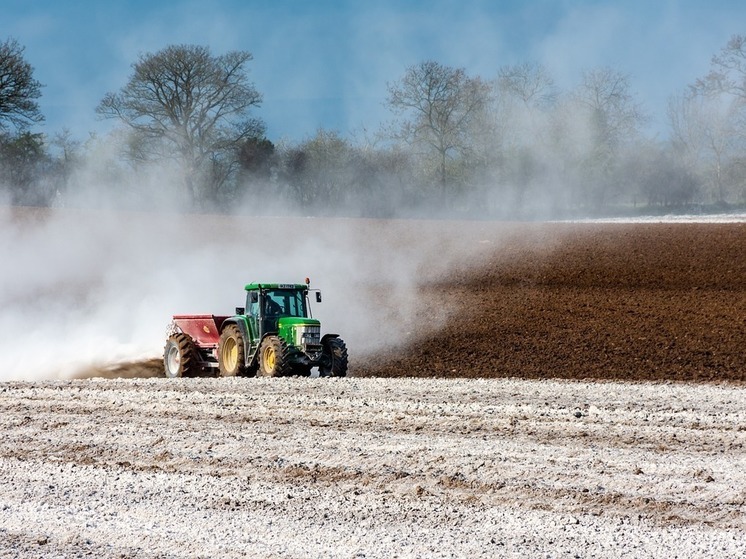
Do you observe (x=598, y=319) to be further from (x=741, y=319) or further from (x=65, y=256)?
(x=65, y=256)

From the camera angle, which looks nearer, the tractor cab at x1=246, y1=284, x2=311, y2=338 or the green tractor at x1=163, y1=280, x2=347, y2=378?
the green tractor at x1=163, y1=280, x2=347, y2=378

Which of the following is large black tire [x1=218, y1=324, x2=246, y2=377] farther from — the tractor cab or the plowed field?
the plowed field

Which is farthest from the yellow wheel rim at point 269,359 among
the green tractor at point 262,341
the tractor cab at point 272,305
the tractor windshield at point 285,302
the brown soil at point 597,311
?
the brown soil at point 597,311

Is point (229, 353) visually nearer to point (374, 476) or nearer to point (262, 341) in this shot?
point (262, 341)

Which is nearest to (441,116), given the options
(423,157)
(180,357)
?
(423,157)

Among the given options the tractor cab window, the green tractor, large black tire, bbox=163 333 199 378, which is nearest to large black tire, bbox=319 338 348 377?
the green tractor

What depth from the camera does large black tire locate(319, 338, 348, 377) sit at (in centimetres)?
1772

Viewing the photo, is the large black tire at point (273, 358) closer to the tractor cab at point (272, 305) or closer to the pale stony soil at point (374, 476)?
the tractor cab at point (272, 305)

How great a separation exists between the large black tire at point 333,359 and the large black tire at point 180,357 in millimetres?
3136

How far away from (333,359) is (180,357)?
3.70 metres

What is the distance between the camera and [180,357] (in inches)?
768

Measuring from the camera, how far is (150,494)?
8.48 metres

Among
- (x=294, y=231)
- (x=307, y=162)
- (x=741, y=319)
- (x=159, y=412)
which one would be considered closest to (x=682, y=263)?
(x=741, y=319)

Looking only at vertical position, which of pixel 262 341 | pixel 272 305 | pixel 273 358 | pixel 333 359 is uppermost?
pixel 272 305
